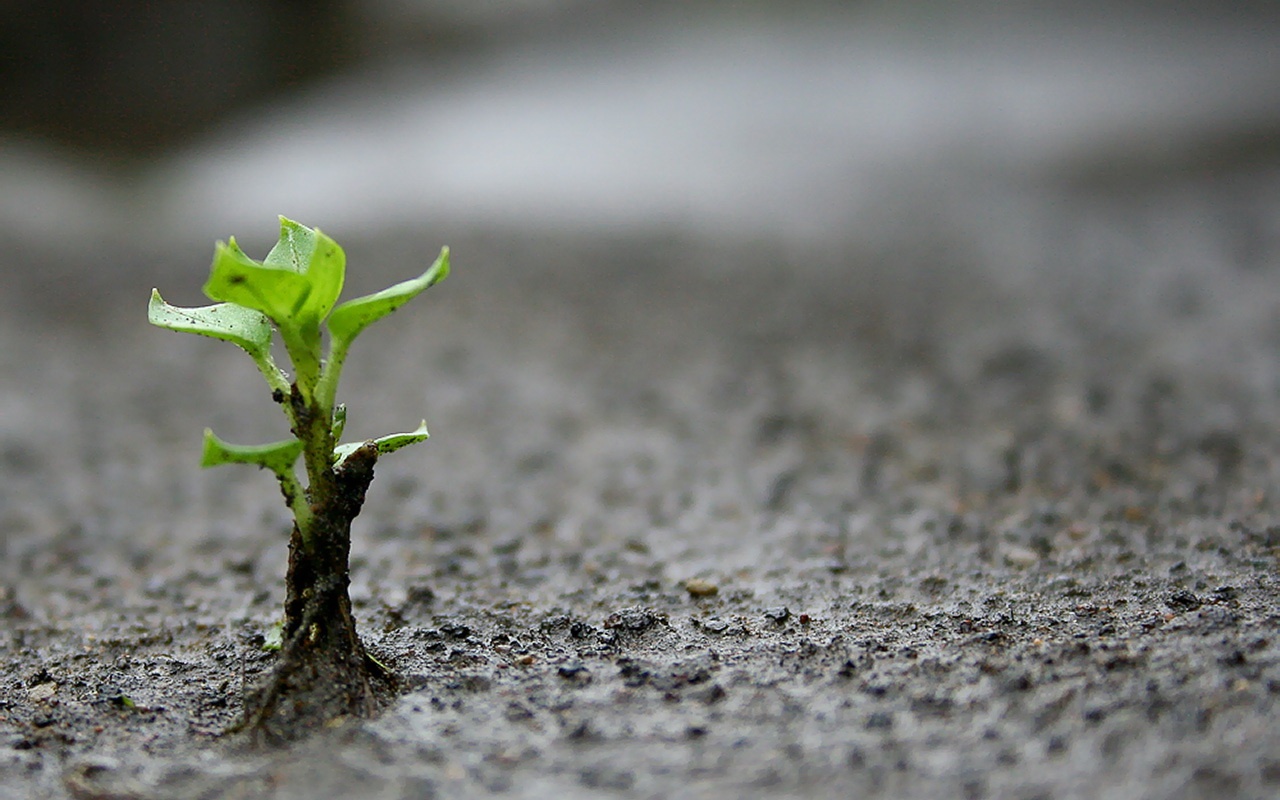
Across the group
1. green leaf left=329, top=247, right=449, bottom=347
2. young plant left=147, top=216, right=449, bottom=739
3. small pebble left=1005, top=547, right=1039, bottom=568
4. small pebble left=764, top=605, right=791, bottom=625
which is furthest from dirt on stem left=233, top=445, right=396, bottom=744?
small pebble left=1005, top=547, right=1039, bottom=568

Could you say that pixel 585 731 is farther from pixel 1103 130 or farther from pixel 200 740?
pixel 1103 130

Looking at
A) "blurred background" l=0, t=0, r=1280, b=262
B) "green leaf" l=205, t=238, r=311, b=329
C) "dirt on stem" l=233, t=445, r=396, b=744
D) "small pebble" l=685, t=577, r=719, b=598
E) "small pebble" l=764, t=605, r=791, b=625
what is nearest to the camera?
"green leaf" l=205, t=238, r=311, b=329

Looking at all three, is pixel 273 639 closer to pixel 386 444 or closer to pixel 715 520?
pixel 386 444

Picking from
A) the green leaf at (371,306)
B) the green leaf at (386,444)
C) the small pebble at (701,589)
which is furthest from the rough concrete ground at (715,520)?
the green leaf at (371,306)

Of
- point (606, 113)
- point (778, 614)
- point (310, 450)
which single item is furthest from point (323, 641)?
point (606, 113)

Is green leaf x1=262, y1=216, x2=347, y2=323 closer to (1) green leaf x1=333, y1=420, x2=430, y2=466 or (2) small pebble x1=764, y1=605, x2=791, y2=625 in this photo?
(1) green leaf x1=333, y1=420, x2=430, y2=466

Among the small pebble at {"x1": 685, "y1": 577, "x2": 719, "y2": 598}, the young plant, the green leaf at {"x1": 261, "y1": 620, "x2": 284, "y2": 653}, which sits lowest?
the small pebble at {"x1": 685, "y1": 577, "x2": 719, "y2": 598}

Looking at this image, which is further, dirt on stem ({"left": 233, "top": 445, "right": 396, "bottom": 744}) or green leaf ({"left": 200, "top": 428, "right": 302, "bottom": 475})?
dirt on stem ({"left": 233, "top": 445, "right": 396, "bottom": 744})

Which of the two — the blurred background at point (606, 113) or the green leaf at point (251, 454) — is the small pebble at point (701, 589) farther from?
the blurred background at point (606, 113)
